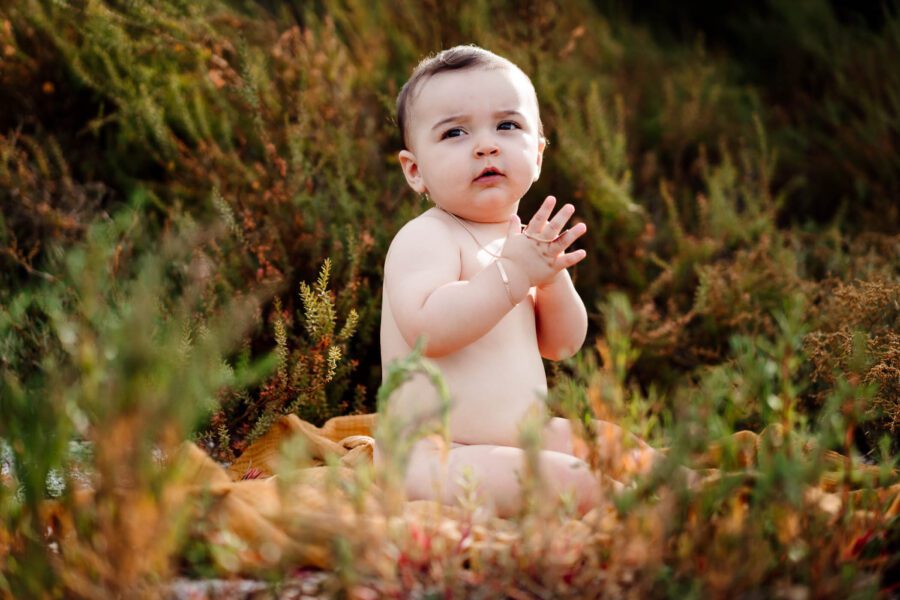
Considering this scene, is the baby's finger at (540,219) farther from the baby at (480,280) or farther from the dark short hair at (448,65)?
the dark short hair at (448,65)

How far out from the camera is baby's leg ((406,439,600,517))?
61.5 inches

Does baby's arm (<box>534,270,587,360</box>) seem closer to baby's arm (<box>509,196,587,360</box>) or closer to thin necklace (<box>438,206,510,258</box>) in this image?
baby's arm (<box>509,196,587,360</box>)

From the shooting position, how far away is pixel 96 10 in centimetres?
264

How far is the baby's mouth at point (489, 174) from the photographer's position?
180cm

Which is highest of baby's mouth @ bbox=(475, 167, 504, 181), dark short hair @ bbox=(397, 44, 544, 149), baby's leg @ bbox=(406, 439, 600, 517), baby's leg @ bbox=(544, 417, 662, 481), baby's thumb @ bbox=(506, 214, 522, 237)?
dark short hair @ bbox=(397, 44, 544, 149)

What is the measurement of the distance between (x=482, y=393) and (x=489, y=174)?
1.45ft

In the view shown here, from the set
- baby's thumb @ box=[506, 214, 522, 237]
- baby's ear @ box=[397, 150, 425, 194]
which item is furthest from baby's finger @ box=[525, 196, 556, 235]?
Answer: baby's ear @ box=[397, 150, 425, 194]

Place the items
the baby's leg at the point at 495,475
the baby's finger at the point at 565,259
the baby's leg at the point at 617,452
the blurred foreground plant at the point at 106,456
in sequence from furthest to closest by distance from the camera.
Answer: the baby's finger at the point at 565,259
the baby's leg at the point at 495,475
the baby's leg at the point at 617,452
the blurred foreground plant at the point at 106,456

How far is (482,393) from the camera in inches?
67.9

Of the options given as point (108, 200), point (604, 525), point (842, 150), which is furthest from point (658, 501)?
point (842, 150)

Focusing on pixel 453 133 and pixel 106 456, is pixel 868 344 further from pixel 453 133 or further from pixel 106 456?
pixel 106 456

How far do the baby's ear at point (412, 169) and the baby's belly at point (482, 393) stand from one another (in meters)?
0.37

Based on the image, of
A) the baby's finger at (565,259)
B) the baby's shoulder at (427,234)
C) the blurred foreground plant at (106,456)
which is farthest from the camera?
the baby's shoulder at (427,234)

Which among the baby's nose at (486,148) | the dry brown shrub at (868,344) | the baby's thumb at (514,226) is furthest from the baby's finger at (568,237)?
the dry brown shrub at (868,344)
